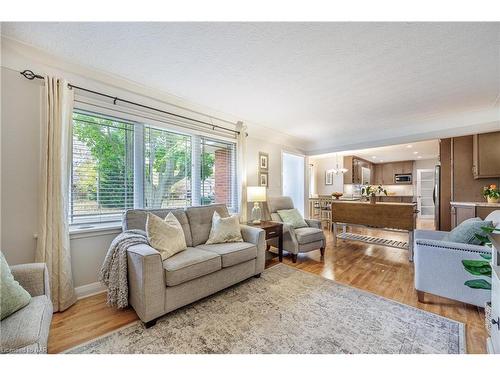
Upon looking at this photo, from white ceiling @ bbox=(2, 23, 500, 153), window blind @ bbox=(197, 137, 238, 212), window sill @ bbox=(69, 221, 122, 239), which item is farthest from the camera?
window blind @ bbox=(197, 137, 238, 212)

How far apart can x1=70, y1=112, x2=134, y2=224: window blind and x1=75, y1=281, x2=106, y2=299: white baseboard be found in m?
0.68

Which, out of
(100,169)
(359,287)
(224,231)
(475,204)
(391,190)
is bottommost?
(359,287)

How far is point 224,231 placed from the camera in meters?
2.61

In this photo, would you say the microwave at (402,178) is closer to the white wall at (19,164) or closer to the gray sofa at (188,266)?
the gray sofa at (188,266)

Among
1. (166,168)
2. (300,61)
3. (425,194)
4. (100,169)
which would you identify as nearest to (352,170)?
(425,194)

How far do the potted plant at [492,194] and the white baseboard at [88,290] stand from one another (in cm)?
583

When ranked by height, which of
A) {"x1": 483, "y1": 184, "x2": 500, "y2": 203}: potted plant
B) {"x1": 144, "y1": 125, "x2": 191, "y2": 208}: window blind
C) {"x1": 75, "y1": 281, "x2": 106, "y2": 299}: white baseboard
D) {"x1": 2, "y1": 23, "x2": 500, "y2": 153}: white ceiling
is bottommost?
{"x1": 75, "y1": 281, "x2": 106, "y2": 299}: white baseboard

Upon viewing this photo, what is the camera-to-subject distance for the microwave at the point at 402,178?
8.11 metres

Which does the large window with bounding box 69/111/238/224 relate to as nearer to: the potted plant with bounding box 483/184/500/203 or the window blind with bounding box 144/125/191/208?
the window blind with bounding box 144/125/191/208

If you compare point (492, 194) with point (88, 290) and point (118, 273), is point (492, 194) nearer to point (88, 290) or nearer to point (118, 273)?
point (118, 273)

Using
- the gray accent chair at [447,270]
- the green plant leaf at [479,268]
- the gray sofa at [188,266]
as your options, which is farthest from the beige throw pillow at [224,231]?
the green plant leaf at [479,268]

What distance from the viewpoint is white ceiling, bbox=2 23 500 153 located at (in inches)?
63.6

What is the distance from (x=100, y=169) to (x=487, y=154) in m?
5.81

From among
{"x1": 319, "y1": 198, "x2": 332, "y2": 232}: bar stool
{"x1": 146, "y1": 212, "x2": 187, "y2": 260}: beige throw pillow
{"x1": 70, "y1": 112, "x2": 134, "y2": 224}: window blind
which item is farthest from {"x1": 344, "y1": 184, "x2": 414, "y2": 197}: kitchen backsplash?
{"x1": 70, "y1": 112, "x2": 134, "y2": 224}: window blind
